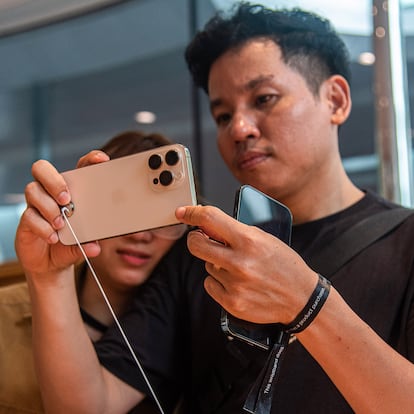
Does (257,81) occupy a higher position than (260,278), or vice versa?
(257,81)

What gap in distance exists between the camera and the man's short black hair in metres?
1.12

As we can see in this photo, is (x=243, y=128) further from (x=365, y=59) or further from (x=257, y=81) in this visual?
(x=365, y=59)

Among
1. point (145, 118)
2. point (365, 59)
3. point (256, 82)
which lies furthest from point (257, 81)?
point (145, 118)

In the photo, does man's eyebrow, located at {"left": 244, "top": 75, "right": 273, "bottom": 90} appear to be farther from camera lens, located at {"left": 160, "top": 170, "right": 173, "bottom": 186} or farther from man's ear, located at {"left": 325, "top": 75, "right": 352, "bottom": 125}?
camera lens, located at {"left": 160, "top": 170, "right": 173, "bottom": 186}

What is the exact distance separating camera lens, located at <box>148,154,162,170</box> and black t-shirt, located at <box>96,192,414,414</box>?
355 millimetres

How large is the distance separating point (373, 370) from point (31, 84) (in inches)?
107

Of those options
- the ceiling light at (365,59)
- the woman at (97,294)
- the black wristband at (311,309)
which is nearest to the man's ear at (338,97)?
the woman at (97,294)

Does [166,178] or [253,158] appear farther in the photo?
[253,158]

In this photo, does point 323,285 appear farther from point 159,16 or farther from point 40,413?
point 159,16

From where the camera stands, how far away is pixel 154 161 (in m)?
0.75

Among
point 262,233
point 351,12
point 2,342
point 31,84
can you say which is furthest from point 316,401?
point 31,84

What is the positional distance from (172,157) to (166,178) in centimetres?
3

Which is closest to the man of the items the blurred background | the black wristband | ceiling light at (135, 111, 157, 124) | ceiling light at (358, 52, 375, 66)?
the black wristband

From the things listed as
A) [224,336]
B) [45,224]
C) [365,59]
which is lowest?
[224,336]
